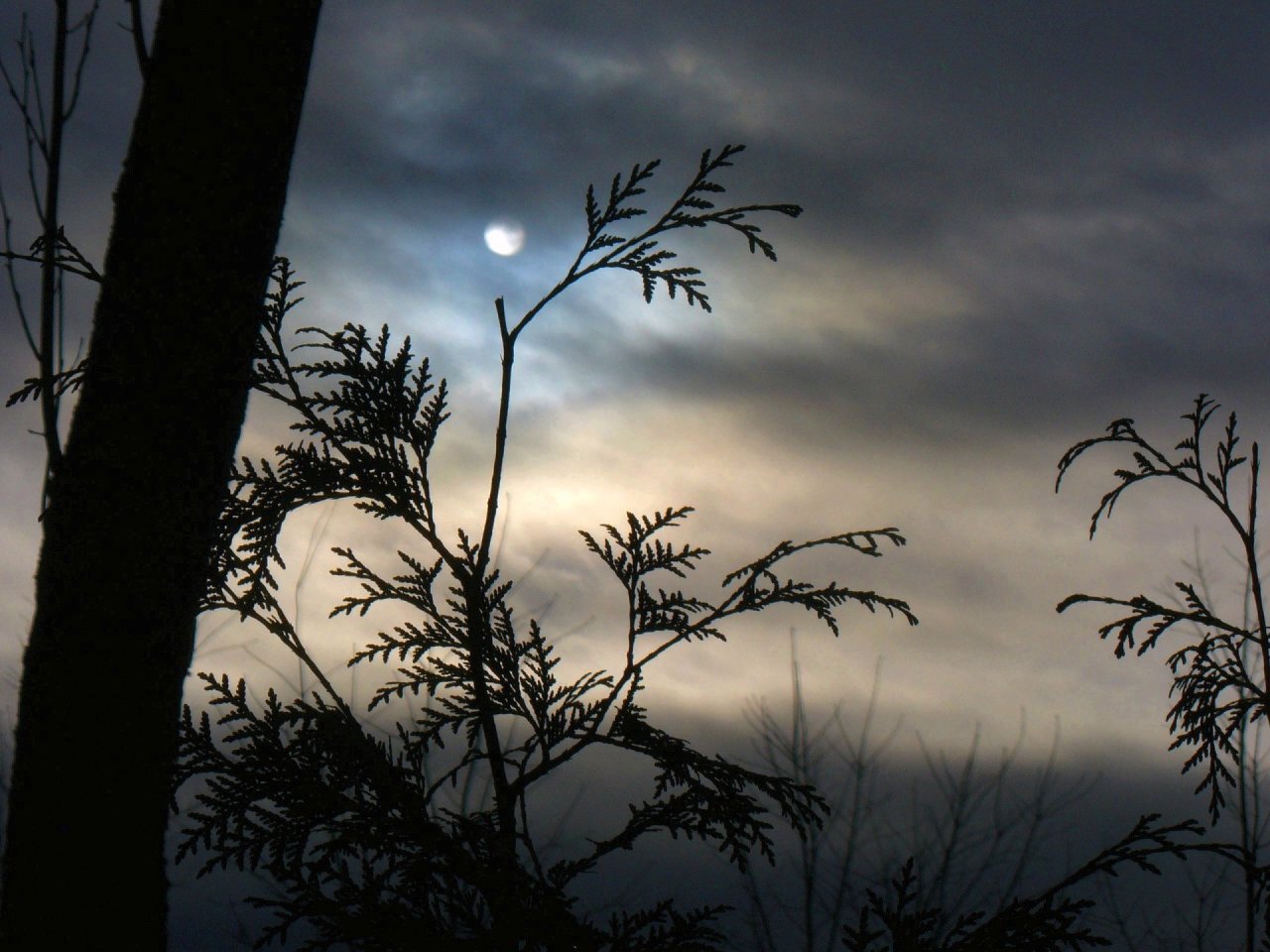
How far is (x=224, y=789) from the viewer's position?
345cm

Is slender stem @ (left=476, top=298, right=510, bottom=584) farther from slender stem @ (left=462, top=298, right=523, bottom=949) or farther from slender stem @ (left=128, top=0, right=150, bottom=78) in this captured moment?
slender stem @ (left=128, top=0, right=150, bottom=78)

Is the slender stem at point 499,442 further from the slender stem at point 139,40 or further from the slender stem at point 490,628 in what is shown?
the slender stem at point 139,40

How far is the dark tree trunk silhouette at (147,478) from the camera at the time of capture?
3182 mm

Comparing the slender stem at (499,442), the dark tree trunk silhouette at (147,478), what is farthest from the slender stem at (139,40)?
the slender stem at (499,442)

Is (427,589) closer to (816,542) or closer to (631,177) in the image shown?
(816,542)

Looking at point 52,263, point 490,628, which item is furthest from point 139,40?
point 490,628

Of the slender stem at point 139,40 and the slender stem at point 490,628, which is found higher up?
the slender stem at point 139,40

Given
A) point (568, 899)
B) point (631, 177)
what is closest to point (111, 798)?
point (568, 899)

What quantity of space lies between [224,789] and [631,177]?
2.63 m

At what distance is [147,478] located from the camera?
332cm

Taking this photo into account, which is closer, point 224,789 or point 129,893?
point 129,893

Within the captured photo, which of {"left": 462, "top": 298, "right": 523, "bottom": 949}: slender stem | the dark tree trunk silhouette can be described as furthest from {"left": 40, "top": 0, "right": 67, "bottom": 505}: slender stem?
{"left": 462, "top": 298, "right": 523, "bottom": 949}: slender stem

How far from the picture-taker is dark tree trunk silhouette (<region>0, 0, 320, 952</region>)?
125 inches

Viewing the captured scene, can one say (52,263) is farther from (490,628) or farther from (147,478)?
(490,628)
